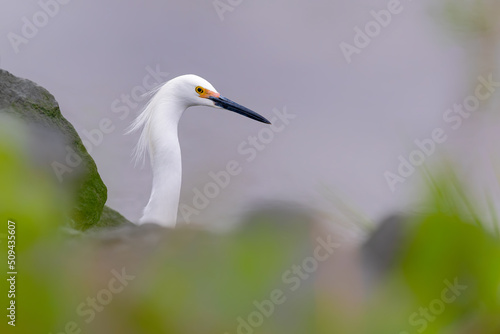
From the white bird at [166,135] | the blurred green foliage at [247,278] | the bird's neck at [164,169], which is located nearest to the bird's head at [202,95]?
the white bird at [166,135]

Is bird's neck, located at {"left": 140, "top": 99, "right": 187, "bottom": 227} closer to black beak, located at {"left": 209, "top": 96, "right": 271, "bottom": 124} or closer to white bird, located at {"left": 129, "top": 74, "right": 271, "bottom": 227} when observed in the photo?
white bird, located at {"left": 129, "top": 74, "right": 271, "bottom": 227}

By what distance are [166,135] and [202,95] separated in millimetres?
328

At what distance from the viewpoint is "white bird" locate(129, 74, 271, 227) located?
8.02 feet

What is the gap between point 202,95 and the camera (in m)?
2.70

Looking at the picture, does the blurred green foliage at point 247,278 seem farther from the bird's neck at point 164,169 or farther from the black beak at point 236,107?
the black beak at point 236,107

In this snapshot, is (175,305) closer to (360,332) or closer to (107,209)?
(360,332)

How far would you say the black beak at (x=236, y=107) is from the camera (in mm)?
2727

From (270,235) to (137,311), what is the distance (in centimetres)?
7

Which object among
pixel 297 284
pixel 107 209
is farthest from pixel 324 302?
pixel 107 209

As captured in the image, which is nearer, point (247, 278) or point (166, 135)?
point (247, 278)

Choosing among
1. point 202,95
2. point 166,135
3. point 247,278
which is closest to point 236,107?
point 202,95

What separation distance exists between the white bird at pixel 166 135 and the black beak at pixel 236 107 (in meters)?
0.02

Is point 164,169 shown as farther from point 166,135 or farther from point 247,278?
point 247,278

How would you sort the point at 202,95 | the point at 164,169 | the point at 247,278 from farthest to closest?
the point at 202,95 → the point at 164,169 → the point at 247,278
